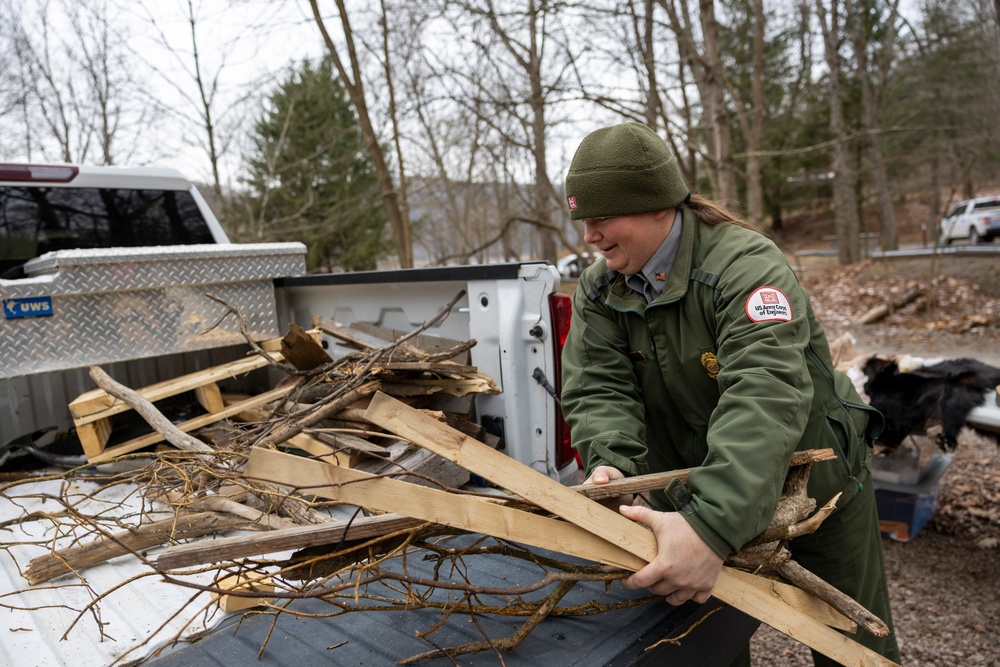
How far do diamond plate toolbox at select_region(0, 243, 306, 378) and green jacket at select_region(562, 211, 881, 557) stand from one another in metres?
2.20

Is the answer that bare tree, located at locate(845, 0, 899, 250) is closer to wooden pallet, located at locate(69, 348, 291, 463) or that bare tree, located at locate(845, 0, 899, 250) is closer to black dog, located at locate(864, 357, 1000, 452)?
black dog, located at locate(864, 357, 1000, 452)

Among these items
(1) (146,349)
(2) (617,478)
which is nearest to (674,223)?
(2) (617,478)

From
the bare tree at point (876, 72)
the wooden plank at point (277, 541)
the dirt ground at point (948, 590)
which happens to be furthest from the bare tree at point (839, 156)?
the wooden plank at point (277, 541)

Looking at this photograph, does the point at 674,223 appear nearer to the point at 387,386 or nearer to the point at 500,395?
the point at 500,395

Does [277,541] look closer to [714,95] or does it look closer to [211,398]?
[211,398]

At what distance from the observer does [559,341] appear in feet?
9.58

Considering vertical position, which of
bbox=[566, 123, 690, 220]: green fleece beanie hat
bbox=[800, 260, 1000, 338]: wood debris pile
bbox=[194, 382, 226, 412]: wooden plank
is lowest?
bbox=[800, 260, 1000, 338]: wood debris pile

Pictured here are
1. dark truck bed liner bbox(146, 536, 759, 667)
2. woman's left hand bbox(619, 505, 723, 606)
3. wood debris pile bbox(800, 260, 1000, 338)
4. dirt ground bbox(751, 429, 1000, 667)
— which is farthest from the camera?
wood debris pile bbox(800, 260, 1000, 338)

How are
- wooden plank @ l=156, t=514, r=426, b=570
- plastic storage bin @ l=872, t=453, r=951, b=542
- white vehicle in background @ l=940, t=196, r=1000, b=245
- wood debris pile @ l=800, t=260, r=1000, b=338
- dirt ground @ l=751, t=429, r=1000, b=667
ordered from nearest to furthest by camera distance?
wooden plank @ l=156, t=514, r=426, b=570 → dirt ground @ l=751, t=429, r=1000, b=667 → plastic storage bin @ l=872, t=453, r=951, b=542 → wood debris pile @ l=800, t=260, r=1000, b=338 → white vehicle in background @ l=940, t=196, r=1000, b=245

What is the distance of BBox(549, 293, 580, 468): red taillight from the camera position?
9.56 ft

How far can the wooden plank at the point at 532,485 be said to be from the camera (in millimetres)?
1594

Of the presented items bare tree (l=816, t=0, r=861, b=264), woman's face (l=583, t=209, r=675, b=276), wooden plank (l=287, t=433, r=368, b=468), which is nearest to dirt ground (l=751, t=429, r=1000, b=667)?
wooden plank (l=287, t=433, r=368, b=468)

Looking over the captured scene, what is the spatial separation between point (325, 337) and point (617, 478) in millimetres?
2514

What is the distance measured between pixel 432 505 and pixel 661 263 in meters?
1.09
